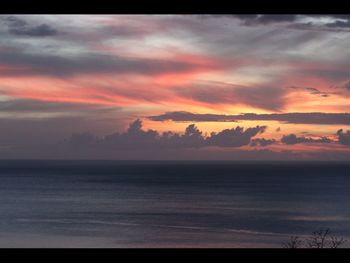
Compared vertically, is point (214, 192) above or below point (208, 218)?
above

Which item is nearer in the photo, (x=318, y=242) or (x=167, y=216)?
(x=318, y=242)

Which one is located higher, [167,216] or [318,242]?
[167,216]

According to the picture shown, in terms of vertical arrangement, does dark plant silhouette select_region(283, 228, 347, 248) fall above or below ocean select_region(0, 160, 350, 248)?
below

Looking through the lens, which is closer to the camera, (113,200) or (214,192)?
(113,200)

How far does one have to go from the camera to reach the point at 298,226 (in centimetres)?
3061

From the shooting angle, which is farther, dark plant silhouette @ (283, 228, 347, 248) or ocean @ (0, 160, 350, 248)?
ocean @ (0, 160, 350, 248)

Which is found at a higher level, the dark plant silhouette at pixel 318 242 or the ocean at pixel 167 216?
the ocean at pixel 167 216

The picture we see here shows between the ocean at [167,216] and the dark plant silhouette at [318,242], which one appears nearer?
the dark plant silhouette at [318,242]
